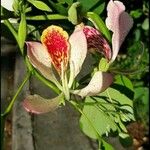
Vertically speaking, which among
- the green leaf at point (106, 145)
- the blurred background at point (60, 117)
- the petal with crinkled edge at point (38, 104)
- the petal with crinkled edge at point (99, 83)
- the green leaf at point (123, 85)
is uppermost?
the petal with crinkled edge at point (99, 83)

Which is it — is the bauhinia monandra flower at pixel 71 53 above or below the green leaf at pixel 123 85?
above

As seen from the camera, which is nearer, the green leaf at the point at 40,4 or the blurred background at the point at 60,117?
the green leaf at the point at 40,4

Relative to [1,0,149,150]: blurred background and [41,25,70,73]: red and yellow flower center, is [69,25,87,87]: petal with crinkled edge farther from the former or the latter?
[1,0,149,150]: blurred background

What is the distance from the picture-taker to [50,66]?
0.49 metres

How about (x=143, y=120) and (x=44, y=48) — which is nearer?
(x=44, y=48)

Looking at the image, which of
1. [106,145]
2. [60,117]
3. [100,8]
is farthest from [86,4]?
[60,117]

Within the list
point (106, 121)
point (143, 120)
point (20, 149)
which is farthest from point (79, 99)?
point (143, 120)

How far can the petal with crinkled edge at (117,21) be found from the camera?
18.4 inches

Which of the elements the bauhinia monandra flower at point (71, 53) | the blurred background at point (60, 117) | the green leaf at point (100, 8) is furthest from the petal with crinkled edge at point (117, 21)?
the blurred background at point (60, 117)

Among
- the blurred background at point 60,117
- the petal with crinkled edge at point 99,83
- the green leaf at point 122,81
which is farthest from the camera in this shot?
the blurred background at point 60,117

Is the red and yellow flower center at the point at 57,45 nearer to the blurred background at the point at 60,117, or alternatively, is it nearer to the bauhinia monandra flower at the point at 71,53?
the bauhinia monandra flower at the point at 71,53

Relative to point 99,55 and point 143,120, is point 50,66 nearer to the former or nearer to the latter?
point 99,55

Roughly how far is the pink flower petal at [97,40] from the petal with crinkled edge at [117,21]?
0.07 feet

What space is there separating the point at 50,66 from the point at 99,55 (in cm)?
6
